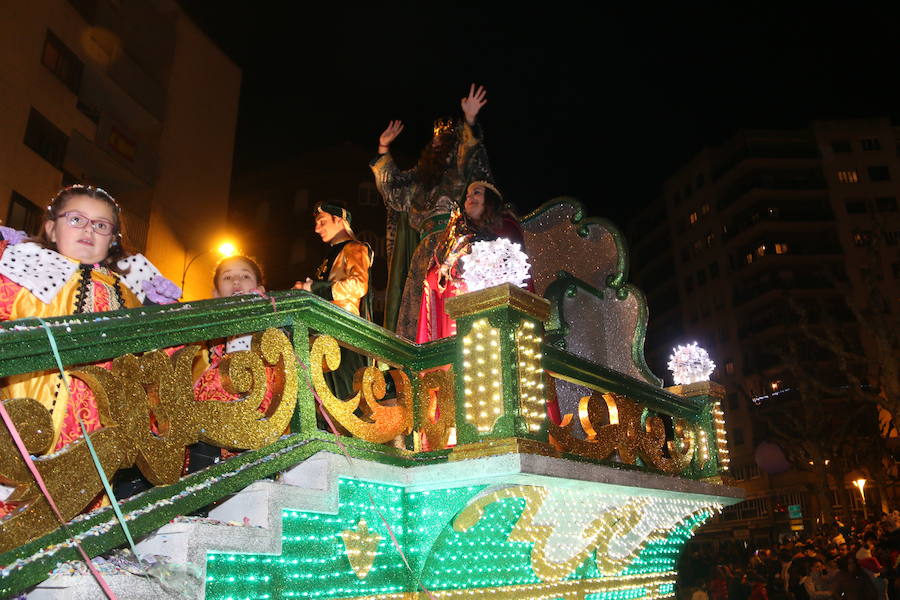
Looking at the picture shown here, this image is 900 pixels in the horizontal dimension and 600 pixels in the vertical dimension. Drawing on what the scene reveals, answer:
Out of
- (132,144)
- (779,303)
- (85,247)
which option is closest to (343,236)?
(85,247)

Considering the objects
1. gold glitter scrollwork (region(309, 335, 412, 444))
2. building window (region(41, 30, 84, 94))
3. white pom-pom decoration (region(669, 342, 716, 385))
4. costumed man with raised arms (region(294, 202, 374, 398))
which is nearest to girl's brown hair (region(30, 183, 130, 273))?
gold glitter scrollwork (region(309, 335, 412, 444))

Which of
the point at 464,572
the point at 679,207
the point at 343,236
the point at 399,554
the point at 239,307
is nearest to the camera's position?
the point at 239,307

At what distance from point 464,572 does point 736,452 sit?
2271 inches

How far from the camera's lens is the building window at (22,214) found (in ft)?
60.2

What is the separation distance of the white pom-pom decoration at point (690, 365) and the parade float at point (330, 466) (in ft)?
4.11

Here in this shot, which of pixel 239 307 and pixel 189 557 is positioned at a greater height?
pixel 239 307

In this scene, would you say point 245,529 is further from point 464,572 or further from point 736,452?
point 736,452

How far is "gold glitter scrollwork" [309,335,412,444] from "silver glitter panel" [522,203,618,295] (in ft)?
17.4

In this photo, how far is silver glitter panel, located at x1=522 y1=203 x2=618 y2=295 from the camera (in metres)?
9.94

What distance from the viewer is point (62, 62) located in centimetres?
2111

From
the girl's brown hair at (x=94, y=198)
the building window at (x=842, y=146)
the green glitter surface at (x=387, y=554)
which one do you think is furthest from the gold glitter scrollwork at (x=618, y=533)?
the building window at (x=842, y=146)

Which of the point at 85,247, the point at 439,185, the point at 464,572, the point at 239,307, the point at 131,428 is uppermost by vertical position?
the point at 439,185

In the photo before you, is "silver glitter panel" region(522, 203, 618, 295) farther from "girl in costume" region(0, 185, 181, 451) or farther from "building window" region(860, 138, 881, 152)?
"building window" region(860, 138, 881, 152)

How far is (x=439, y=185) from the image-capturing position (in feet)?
26.7
